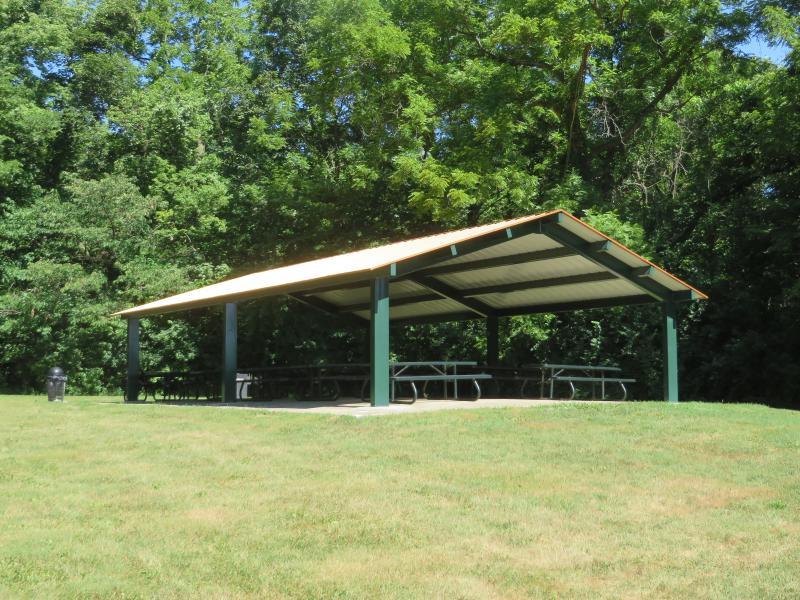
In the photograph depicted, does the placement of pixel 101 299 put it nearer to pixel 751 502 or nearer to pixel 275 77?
pixel 275 77

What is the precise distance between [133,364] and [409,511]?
47.3 ft

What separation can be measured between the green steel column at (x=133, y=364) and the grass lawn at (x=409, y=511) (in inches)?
349

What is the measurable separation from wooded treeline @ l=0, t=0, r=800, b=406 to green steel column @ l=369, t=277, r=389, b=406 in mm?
9372

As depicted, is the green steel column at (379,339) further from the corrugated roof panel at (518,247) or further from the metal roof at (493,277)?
the corrugated roof panel at (518,247)

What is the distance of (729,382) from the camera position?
19.6 meters

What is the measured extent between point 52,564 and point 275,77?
96.0 feet

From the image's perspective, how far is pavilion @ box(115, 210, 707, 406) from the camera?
481 inches

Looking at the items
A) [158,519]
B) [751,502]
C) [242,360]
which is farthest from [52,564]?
[242,360]

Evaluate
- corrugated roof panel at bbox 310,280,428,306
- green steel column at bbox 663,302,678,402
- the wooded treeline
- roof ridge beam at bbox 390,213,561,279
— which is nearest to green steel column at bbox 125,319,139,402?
the wooded treeline

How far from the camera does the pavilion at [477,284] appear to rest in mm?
12219

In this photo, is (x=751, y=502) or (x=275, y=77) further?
(x=275, y=77)

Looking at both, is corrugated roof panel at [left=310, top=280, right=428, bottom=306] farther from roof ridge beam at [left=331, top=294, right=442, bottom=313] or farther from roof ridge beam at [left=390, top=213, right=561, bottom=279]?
roof ridge beam at [left=390, top=213, right=561, bottom=279]

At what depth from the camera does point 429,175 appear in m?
21.8

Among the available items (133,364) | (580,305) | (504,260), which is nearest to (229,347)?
(133,364)
